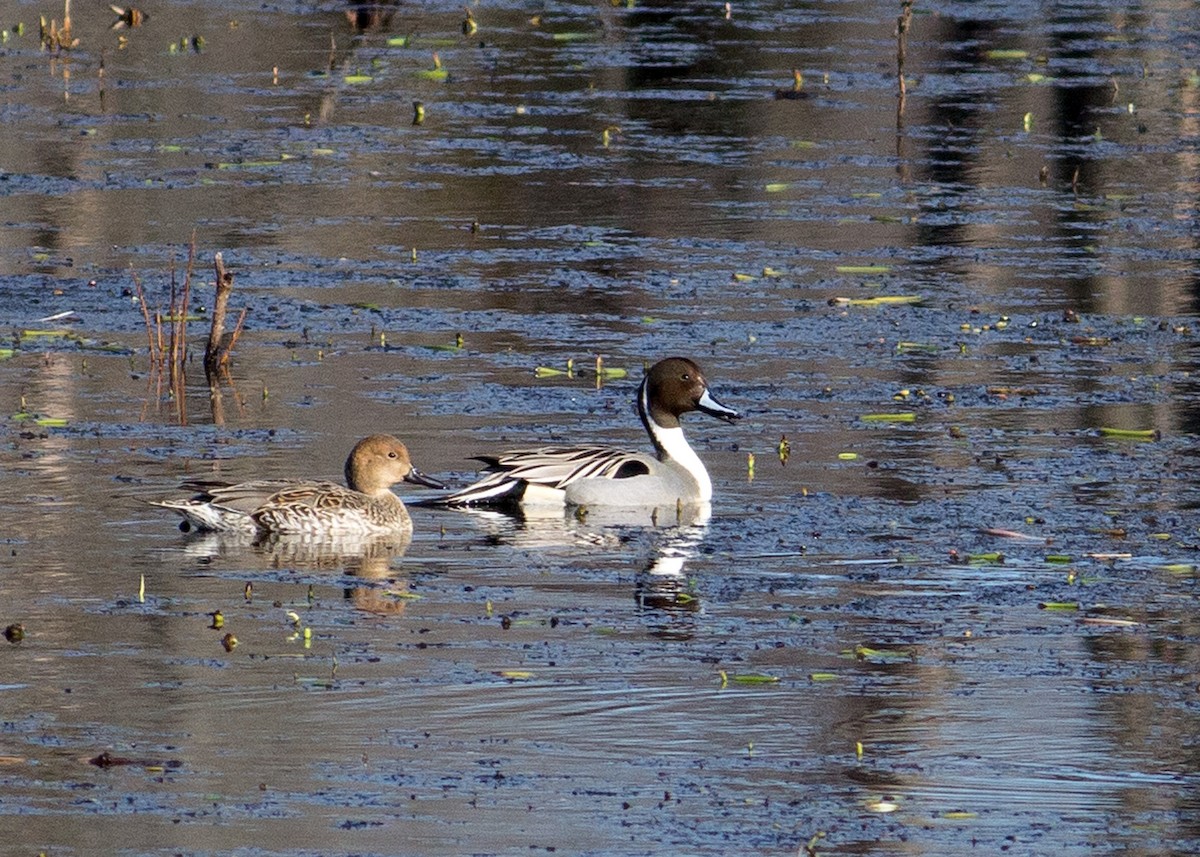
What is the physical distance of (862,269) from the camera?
18.9 m

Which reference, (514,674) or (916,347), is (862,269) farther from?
(514,674)

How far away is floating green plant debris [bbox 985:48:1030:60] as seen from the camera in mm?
31516

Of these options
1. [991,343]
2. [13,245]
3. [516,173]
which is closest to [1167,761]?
[991,343]

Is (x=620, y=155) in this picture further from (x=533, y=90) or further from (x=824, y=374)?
(x=824, y=374)

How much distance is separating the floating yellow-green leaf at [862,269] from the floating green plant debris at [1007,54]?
1309cm

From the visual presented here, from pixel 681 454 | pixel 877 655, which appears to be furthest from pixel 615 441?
pixel 877 655

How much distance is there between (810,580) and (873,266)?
8.53 m

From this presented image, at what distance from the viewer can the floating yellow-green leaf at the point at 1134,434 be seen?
13875 millimetres

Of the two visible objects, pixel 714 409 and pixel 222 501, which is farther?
pixel 714 409

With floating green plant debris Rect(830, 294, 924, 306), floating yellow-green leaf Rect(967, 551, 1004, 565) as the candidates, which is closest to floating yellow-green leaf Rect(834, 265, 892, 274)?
floating green plant debris Rect(830, 294, 924, 306)

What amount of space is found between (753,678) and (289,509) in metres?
3.10

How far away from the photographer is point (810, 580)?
35.8 feet

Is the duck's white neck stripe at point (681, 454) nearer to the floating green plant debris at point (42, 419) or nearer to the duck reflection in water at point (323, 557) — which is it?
the duck reflection in water at point (323, 557)

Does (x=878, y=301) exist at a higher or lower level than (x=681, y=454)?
higher
